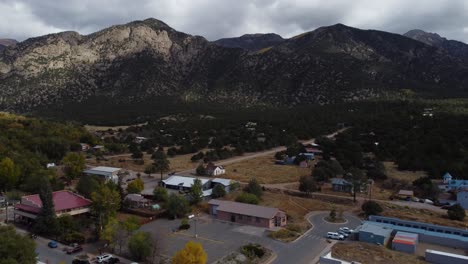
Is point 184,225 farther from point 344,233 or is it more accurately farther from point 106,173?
point 106,173

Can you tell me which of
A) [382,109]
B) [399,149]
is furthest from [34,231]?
[382,109]

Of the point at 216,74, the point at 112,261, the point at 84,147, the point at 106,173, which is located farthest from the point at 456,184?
the point at 216,74

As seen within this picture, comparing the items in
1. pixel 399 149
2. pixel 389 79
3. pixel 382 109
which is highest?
pixel 389 79

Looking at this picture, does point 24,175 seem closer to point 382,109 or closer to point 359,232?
point 359,232

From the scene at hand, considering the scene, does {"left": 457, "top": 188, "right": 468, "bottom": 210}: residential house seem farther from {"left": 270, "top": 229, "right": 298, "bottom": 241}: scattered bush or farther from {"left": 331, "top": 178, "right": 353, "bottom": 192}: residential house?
{"left": 270, "top": 229, "right": 298, "bottom": 241}: scattered bush

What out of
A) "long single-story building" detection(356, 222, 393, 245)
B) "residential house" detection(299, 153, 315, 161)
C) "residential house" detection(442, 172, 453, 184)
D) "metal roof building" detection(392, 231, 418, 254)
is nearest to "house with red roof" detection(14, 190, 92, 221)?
"long single-story building" detection(356, 222, 393, 245)
